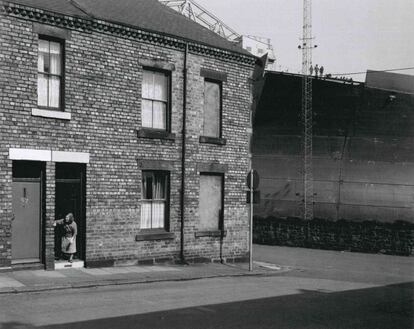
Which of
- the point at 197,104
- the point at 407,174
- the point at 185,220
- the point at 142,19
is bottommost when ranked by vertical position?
the point at 185,220

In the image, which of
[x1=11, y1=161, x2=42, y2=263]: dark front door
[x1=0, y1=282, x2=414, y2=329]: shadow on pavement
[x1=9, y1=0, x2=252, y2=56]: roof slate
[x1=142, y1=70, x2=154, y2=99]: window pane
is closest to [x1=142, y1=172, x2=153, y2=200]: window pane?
[x1=142, y1=70, x2=154, y2=99]: window pane

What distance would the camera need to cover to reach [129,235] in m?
15.4

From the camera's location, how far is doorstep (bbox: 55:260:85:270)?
1391 centimetres

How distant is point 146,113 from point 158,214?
3.17 m

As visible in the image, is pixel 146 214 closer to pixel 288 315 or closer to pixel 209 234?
pixel 209 234

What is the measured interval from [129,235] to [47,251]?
258 cm

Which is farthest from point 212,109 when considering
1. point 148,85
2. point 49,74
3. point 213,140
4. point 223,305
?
point 223,305

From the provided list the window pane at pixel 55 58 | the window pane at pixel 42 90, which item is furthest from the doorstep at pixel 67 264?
the window pane at pixel 55 58

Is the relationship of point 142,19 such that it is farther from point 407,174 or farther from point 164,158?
point 407,174

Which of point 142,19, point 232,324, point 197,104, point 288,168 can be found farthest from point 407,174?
point 232,324

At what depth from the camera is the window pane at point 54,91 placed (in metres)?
13.9

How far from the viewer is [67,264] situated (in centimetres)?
1405

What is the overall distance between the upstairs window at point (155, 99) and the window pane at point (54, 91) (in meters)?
2.80

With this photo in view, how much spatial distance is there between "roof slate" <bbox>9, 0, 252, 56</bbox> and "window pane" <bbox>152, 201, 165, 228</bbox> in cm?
532
